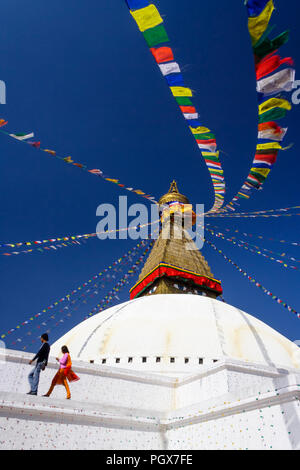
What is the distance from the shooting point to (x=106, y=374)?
6766mm

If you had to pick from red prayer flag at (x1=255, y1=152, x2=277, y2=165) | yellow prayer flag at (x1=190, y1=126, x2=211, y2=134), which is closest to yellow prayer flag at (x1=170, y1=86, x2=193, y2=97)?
yellow prayer flag at (x1=190, y1=126, x2=211, y2=134)

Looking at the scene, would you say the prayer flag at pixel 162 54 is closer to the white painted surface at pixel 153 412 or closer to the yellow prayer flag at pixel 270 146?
the yellow prayer flag at pixel 270 146

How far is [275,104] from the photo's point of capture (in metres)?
4.81

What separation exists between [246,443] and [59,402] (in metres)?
2.82

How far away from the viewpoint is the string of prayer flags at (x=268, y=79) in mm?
3514

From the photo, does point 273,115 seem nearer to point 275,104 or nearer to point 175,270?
point 275,104

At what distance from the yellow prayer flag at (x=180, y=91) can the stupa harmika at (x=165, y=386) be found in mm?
4349

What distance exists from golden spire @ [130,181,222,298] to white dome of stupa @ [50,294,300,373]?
4.35m

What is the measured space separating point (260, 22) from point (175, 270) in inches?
452

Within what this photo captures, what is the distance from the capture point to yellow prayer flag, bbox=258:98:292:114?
4.77 m

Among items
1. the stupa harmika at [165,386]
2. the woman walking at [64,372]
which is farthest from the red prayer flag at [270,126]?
the woman walking at [64,372]

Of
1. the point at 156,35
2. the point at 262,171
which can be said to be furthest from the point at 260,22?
the point at 262,171
